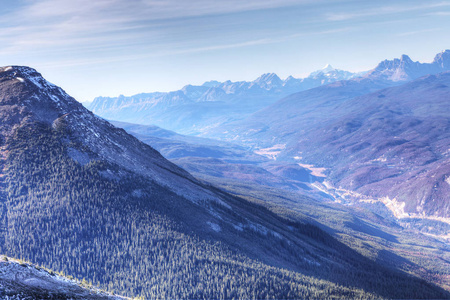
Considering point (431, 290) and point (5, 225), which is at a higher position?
point (5, 225)

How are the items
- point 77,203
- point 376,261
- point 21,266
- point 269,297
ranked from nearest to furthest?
point 21,266 < point 269,297 < point 77,203 < point 376,261

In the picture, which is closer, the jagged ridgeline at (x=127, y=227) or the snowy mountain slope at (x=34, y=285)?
the snowy mountain slope at (x=34, y=285)

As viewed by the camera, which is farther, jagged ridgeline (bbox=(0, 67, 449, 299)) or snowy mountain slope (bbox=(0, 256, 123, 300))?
jagged ridgeline (bbox=(0, 67, 449, 299))

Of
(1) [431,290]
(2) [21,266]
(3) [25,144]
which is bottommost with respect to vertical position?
(1) [431,290]

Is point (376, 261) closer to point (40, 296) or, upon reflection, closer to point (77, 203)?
point (77, 203)

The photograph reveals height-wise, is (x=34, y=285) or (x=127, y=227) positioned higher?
(x=34, y=285)

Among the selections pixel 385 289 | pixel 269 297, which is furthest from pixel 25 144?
pixel 385 289

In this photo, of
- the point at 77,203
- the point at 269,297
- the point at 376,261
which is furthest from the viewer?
the point at 376,261

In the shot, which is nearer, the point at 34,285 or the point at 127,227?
the point at 34,285
